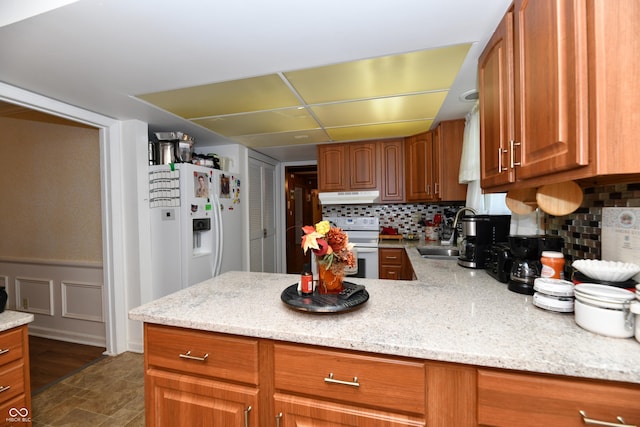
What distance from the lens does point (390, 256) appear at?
3.00 m

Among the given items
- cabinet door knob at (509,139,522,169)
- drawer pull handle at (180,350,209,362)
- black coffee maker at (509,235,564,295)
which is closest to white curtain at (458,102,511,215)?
black coffee maker at (509,235,564,295)

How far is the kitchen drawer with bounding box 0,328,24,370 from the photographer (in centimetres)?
135

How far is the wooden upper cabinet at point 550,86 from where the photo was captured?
0.75 m

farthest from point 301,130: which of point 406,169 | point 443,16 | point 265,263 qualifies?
point 265,263

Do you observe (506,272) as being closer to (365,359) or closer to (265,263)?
(365,359)

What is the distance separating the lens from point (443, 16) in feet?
4.03

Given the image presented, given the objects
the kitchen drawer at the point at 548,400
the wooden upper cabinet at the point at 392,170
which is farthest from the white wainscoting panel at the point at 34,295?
the kitchen drawer at the point at 548,400

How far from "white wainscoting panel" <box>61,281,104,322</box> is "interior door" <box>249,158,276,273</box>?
61.7 inches

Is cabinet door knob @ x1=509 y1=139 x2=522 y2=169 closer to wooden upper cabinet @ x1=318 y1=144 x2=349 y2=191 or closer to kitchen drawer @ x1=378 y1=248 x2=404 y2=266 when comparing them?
kitchen drawer @ x1=378 y1=248 x2=404 y2=266

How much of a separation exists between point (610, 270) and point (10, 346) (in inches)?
102

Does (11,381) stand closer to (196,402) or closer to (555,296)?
(196,402)

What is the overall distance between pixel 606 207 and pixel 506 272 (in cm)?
49

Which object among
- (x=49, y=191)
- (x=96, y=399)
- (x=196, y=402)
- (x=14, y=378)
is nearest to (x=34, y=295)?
(x=49, y=191)

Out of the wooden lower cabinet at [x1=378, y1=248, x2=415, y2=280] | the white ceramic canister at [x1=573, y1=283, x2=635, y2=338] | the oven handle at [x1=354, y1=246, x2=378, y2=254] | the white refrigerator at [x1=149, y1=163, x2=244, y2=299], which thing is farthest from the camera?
the oven handle at [x1=354, y1=246, x2=378, y2=254]
